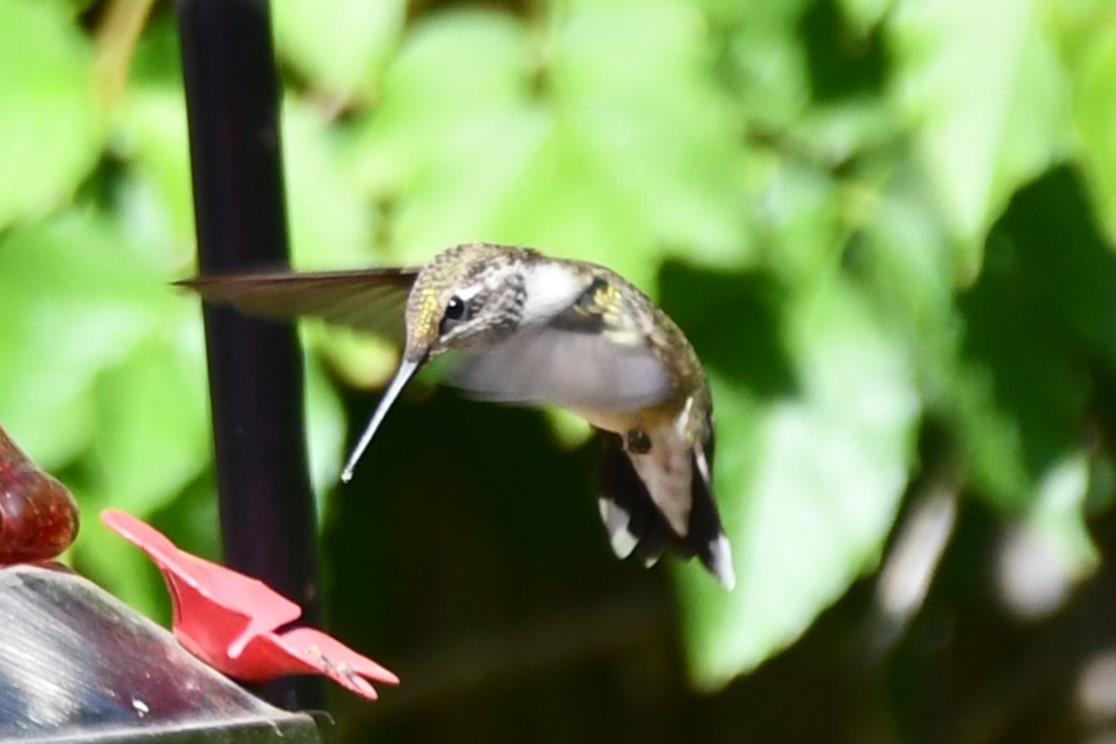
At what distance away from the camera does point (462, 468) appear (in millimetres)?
1971

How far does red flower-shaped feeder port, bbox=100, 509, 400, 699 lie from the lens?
82 cm

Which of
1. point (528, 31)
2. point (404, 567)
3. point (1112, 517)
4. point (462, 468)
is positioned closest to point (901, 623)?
point (1112, 517)

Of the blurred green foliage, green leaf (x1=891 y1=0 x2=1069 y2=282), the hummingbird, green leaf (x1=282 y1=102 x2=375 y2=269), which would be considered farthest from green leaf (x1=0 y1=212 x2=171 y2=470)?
green leaf (x1=891 y1=0 x2=1069 y2=282)

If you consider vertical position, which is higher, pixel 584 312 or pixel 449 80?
pixel 449 80

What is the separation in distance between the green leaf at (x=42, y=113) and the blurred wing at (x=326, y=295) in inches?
11.4

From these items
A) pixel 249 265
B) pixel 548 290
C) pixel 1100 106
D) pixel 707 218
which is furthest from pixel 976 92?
pixel 249 265

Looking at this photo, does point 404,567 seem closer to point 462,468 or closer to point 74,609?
point 462,468

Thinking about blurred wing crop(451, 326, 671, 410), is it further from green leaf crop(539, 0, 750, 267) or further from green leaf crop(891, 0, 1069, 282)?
green leaf crop(891, 0, 1069, 282)

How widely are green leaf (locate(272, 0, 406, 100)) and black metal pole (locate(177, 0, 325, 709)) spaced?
48cm

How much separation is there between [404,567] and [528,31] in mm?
1043

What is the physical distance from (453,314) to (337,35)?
0.30 metres

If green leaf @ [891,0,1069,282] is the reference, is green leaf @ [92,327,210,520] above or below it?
below

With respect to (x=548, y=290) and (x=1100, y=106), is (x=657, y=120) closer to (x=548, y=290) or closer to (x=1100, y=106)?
(x=548, y=290)

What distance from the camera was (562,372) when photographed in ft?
4.03
